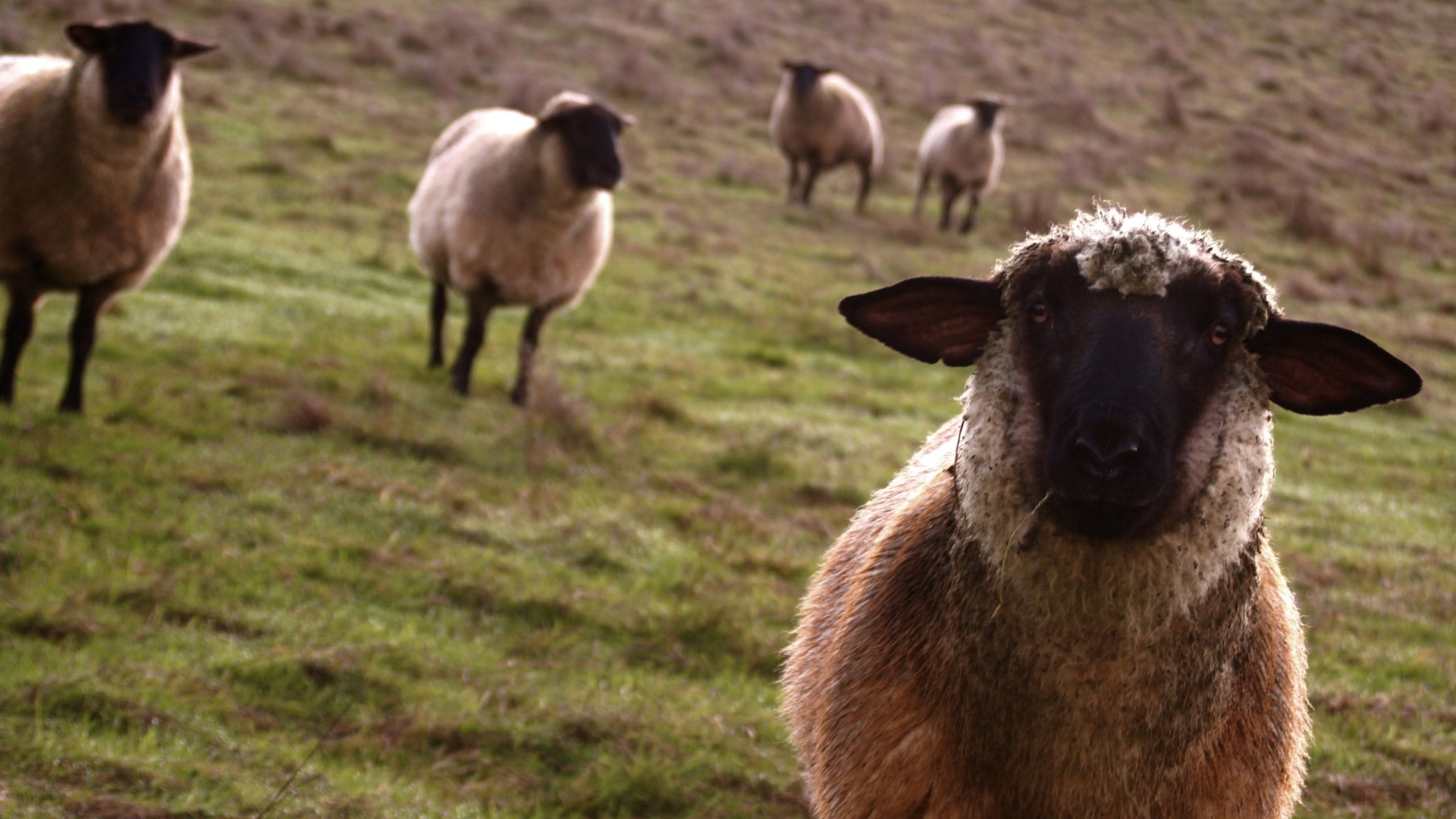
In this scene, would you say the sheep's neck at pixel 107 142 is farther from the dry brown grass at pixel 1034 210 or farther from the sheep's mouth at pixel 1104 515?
the dry brown grass at pixel 1034 210

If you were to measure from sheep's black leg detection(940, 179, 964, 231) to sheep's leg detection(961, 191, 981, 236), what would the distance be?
0.77 ft

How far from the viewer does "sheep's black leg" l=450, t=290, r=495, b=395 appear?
8.34 m

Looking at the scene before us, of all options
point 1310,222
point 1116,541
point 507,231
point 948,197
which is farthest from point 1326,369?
point 1310,222

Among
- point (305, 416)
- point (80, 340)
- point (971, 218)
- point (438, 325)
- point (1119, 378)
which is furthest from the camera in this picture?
point (971, 218)

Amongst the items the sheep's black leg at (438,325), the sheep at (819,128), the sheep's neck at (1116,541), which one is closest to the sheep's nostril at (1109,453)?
the sheep's neck at (1116,541)

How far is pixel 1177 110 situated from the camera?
24031 mm

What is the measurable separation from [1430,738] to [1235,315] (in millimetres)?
3437

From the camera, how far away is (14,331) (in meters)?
6.54

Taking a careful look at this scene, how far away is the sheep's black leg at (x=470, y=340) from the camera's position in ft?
27.3

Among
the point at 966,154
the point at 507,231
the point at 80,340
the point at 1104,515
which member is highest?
the point at 1104,515

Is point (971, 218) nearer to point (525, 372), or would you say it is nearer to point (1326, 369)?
Answer: point (525, 372)

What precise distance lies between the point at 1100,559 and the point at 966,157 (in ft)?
49.4

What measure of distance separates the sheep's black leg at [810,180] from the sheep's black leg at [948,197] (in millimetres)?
1794

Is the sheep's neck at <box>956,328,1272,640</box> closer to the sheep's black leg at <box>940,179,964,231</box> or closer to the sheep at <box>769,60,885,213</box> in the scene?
the sheep at <box>769,60,885,213</box>
